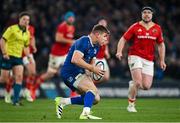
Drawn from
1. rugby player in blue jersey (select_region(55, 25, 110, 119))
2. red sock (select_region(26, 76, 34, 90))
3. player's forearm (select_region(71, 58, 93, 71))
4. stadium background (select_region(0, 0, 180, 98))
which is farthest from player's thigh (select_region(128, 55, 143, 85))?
stadium background (select_region(0, 0, 180, 98))

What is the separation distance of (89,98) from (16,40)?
5508 millimetres

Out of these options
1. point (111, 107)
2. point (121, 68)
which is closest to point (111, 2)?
point (121, 68)

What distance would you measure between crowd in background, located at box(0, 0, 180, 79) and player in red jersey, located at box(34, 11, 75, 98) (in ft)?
7.30

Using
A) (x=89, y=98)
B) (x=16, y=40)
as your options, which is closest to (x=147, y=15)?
(x=89, y=98)

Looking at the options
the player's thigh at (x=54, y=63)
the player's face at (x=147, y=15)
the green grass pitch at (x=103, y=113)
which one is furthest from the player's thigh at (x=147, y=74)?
the player's thigh at (x=54, y=63)

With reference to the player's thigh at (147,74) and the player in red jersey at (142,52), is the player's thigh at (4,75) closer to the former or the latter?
the player in red jersey at (142,52)

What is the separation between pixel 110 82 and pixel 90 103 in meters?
10.3

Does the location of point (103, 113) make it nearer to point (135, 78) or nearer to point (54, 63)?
point (135, 78)

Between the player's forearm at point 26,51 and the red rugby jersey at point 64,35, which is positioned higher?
the red rugby jersey at point 64,35

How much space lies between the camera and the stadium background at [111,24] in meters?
24.4

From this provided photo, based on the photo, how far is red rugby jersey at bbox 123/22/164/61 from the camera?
56.1 feet

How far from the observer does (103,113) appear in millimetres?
16281

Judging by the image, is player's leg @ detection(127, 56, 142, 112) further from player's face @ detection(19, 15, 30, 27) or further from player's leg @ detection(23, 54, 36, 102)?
player's leg @ detection(23, 54, 36, 102)

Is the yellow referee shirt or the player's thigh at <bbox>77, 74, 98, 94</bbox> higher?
the yellow referee shirt
